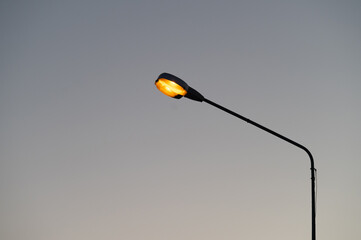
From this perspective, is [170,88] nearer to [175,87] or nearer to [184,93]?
[175,87]

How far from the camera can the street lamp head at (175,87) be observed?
516 centimetres

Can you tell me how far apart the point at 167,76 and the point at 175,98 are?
1.37 ft

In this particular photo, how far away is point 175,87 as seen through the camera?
5250 mm

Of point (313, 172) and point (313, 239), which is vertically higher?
point (313, 172)

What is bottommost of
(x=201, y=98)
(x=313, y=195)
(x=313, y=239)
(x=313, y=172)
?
(x=313, y=239)

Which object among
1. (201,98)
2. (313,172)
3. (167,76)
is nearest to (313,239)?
(313,172)

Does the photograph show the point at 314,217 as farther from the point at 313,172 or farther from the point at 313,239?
the point at 313,172

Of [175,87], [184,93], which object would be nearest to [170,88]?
[175,87]

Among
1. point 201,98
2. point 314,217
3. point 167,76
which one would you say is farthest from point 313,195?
point 167,76

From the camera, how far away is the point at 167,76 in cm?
514

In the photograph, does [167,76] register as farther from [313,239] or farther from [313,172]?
[313,239]

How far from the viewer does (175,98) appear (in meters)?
5.41

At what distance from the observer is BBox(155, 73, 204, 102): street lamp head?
5.16 m

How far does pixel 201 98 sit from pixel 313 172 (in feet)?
6.57
